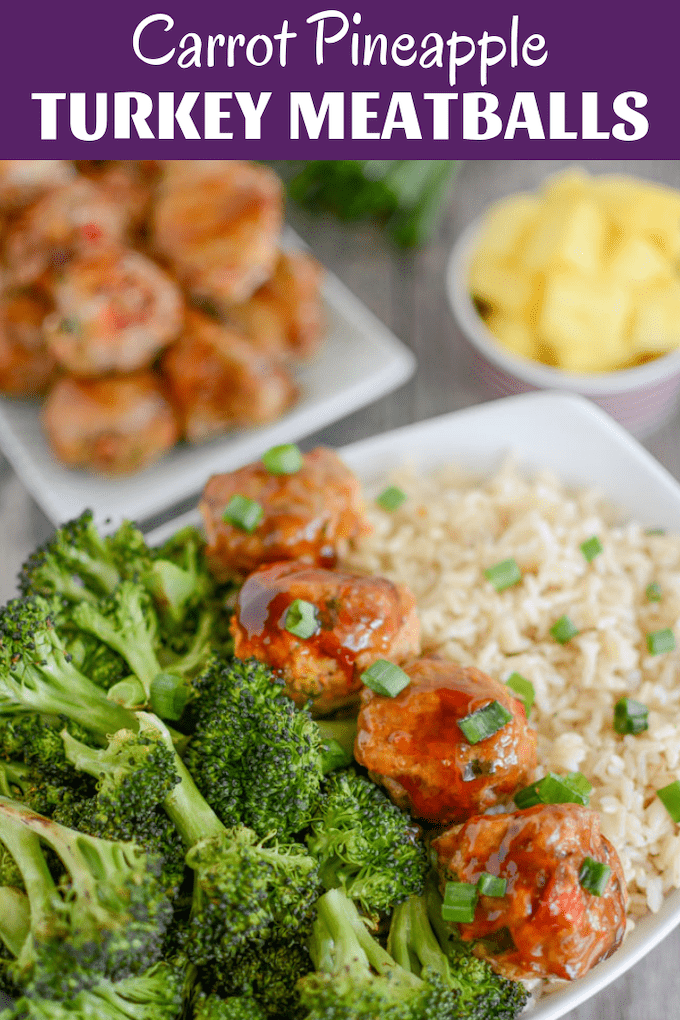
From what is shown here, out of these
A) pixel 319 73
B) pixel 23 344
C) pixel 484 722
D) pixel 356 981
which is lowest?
pixel 356 981

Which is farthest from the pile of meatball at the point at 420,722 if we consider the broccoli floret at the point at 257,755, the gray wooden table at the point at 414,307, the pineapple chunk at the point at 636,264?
the pineapple chunk at the point at 636,264

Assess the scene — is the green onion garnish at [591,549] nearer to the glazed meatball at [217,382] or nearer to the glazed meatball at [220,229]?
the glazed meatball at [217,382]

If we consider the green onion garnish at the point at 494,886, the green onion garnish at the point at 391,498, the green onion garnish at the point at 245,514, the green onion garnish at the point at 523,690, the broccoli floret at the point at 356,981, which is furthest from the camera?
the green onion garnish at the point at 391,498

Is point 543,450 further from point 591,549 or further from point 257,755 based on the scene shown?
point 257,755

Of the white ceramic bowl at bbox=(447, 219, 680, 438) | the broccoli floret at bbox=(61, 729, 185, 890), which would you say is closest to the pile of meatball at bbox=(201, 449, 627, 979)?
the broccoli floret at bbox=(61, 729, 185, 890)

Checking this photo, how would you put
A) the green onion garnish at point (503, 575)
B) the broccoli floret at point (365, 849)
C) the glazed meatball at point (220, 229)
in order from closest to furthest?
the broccoli floret at point (365, 849) → the green onion garnish at point (503, 575) → the glazed meatball at point (220, 229)

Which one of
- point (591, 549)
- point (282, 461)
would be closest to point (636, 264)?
point (591, 549)
